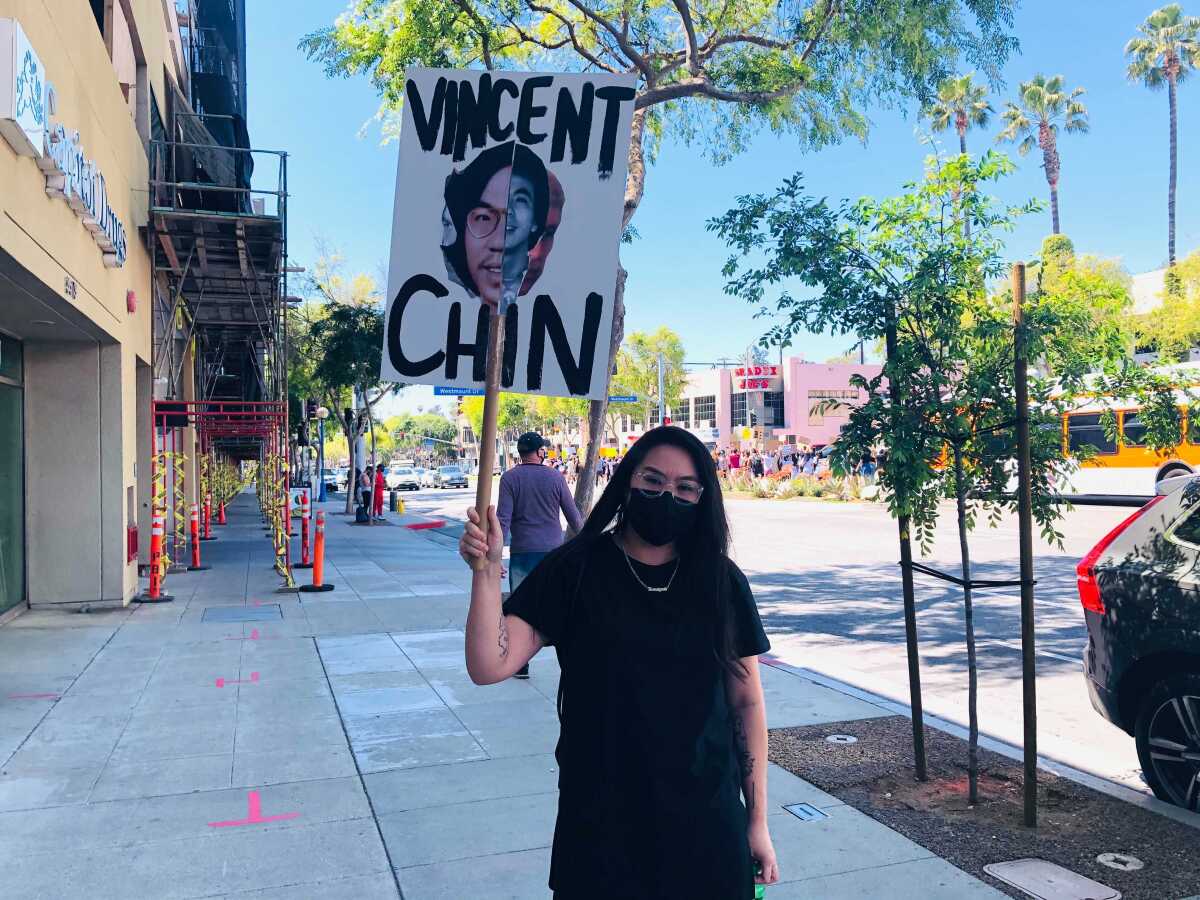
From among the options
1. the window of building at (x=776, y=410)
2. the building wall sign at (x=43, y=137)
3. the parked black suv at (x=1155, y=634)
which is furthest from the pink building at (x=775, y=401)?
the parked black suv at (x=1155, y=634)

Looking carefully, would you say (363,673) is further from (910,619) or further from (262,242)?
(262,242)

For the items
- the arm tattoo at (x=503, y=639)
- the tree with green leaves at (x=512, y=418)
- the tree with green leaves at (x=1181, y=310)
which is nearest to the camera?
the arm tattoo at (x=503, y=639)

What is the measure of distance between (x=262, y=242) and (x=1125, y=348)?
37.2 feet

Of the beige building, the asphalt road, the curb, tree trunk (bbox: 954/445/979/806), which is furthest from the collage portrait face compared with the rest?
the beige building

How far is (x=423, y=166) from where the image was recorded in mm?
2990

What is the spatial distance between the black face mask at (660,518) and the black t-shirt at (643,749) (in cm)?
10

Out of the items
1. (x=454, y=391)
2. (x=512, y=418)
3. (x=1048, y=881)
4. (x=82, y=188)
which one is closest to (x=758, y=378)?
(x=512, y=418)

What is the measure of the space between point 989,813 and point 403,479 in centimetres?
5333

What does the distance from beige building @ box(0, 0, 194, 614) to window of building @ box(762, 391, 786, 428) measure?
171 ft

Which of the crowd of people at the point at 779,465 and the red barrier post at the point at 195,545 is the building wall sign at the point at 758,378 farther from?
the red barrier post at the point at 195,545

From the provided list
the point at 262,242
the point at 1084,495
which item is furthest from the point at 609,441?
the point at 262,242

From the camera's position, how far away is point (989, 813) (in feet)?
15.3

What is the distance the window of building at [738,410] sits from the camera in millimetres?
66000

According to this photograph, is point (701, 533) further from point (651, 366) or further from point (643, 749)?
point (651, 366)
